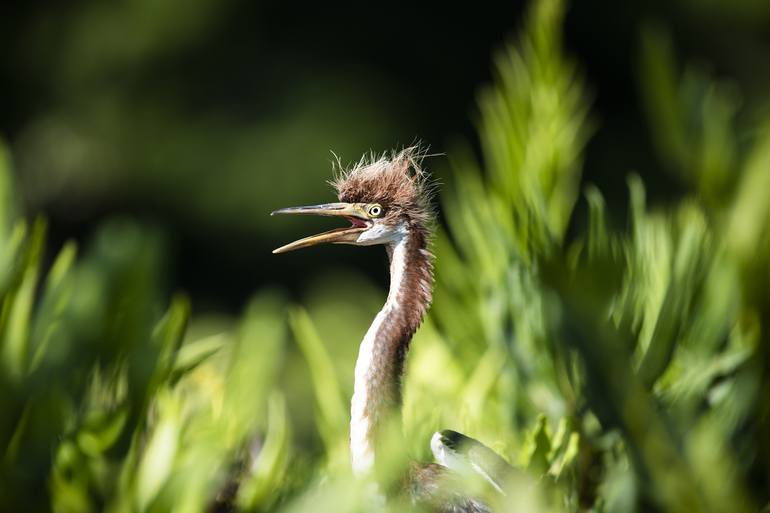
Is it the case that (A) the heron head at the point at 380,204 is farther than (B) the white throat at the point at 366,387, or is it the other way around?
(A) the heron head at the point at 380,204

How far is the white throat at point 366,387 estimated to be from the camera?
39cm

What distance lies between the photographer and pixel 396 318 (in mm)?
480

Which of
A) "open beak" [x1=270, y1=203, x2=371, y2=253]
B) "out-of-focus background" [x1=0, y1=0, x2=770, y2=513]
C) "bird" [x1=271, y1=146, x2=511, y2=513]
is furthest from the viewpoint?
"open beak" [x1=270, y1=203, x2=371, y2=253]

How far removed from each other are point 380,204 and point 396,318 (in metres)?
0.12

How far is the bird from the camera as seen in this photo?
0.34 m

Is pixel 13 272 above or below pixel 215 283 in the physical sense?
below

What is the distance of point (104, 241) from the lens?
0.25 m

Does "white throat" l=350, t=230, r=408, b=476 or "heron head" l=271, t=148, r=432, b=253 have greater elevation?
"heron head" l=271, t=148, r=432, b=253

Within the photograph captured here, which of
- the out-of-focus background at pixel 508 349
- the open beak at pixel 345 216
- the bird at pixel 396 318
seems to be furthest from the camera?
the open beak at pixel 345 216

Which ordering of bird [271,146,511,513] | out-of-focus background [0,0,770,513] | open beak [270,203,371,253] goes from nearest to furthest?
out-of-focus background [0,0,770,513] < bird [271,146,511,513] < open beak [270,203,371,253]

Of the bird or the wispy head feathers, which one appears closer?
the bird

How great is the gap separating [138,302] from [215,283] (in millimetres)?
3126

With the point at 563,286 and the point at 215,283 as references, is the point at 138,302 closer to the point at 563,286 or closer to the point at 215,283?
the point at 563,286

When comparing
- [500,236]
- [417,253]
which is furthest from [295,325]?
[417,253]
